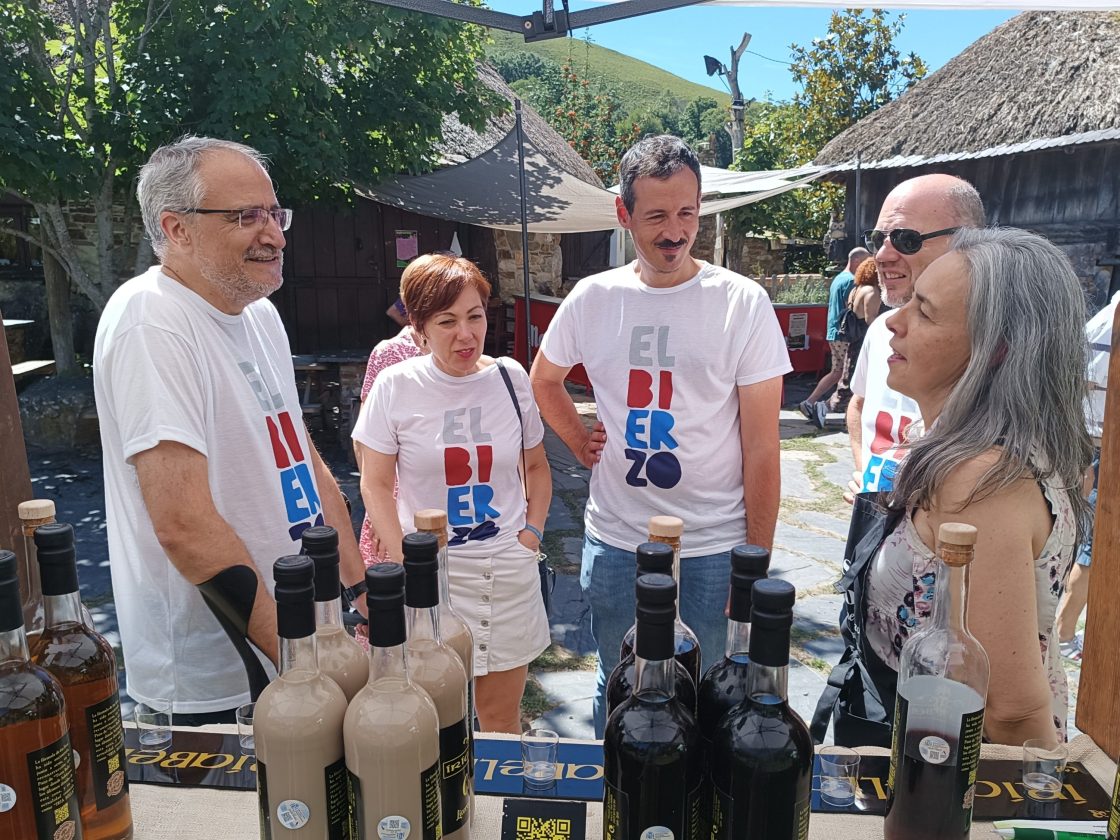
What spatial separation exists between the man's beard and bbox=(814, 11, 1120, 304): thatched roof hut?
33.4 ft

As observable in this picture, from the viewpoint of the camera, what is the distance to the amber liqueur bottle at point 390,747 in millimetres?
1029

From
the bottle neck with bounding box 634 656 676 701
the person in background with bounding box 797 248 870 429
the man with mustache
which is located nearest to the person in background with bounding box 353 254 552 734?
the man with mustache

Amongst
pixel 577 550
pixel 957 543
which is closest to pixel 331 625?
pixel 957 543

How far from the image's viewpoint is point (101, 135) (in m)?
6.72

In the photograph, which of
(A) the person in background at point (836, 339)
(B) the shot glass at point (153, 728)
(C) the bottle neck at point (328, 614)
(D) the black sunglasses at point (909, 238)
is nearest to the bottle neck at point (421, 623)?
(C) the bottle neck at point (328, 614)

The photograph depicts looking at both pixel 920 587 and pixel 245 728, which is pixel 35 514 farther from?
pixel 920 587

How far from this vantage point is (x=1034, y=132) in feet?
34.4

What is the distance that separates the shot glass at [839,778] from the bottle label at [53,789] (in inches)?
43.1

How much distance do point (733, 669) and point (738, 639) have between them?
41 mm

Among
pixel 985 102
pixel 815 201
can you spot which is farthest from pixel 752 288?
pixel 815 201

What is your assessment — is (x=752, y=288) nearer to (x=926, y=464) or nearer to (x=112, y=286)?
(x=926, y=464)

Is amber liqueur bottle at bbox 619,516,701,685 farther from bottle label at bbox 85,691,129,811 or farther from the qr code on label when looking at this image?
bottle label at bbox 85,691,129,811

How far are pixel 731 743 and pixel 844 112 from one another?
75.6ft

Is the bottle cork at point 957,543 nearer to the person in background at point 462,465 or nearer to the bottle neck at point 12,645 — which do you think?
the bottle neck at point 12,645
